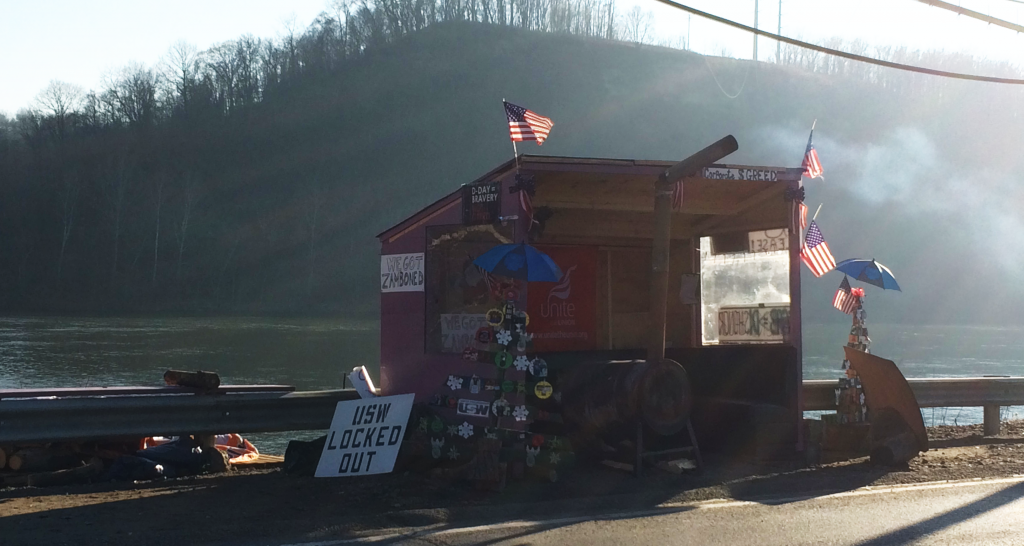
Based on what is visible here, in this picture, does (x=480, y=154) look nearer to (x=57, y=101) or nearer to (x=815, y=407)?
(x=57, y=101)

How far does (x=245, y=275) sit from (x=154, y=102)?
36299mm

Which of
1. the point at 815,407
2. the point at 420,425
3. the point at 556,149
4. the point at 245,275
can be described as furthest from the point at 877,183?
the point at 420,425

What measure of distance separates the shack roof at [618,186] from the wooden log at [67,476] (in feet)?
13.1

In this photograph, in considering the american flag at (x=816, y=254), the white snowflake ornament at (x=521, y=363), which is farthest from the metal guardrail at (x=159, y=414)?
the american flag at (x=816, y=254)

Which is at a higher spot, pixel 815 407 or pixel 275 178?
pixel 275 178

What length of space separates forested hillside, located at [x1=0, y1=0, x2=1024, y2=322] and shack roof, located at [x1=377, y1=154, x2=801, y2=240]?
29145mm

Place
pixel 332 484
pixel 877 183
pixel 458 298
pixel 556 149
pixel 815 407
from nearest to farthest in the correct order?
1. pixel 332 484
2. pixel 458 298
3. pixel 815 407
4. pixel 877 183
5. pixel 556 149

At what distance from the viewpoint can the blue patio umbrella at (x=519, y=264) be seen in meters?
8.37

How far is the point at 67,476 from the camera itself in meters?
8.41

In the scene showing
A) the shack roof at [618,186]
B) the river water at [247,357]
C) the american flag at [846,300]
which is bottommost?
the river water at [247,357]

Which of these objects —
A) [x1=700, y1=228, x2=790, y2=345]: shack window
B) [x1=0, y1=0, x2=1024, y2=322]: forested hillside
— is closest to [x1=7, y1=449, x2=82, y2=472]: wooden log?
[x1=700, y1=228, x2=790, y2=345]: shack window

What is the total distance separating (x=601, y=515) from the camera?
7285 mm

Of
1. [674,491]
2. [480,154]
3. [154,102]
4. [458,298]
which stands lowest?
[674,491]

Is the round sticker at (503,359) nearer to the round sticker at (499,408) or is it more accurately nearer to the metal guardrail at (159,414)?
the round sticker at (499,408)
